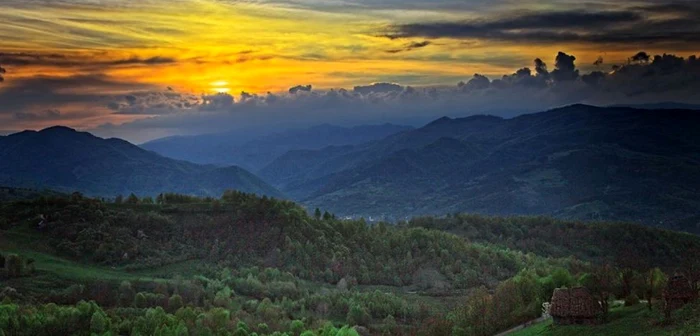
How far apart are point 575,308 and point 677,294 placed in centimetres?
1460

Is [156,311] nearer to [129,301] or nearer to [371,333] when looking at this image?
[129,301]

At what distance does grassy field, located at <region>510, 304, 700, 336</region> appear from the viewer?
7394 cm

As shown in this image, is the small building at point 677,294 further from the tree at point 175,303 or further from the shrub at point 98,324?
the tree at point 175,303

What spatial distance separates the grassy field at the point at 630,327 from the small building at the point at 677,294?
2277 mm

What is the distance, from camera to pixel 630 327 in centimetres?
8331

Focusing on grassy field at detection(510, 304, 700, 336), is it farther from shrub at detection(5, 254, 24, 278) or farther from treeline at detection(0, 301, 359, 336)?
shrub at detection(5, 254, 24, 278)

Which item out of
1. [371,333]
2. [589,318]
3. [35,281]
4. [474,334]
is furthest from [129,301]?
[589,318]

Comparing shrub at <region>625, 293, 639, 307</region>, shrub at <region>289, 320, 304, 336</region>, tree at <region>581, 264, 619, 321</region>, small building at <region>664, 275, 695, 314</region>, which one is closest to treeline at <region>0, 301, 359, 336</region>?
shrub at <region>289, 320, 304, 336</region>

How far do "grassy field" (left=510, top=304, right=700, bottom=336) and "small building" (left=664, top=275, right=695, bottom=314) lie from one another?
89.6 inches

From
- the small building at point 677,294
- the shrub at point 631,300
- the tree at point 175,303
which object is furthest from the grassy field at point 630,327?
the tree at point 175,303

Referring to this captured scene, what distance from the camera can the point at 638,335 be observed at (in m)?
77.8

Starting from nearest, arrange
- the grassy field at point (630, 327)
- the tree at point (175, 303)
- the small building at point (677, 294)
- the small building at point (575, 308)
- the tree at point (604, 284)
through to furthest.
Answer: the grassy field at point (630, 327), the small building at point (677, 294), the small building at point (575, 308), the tree at point (604, 284), the tree at point (175, 303)

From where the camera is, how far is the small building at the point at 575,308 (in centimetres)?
9212

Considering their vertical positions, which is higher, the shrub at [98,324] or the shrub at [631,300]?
the shrub at [631,300]
